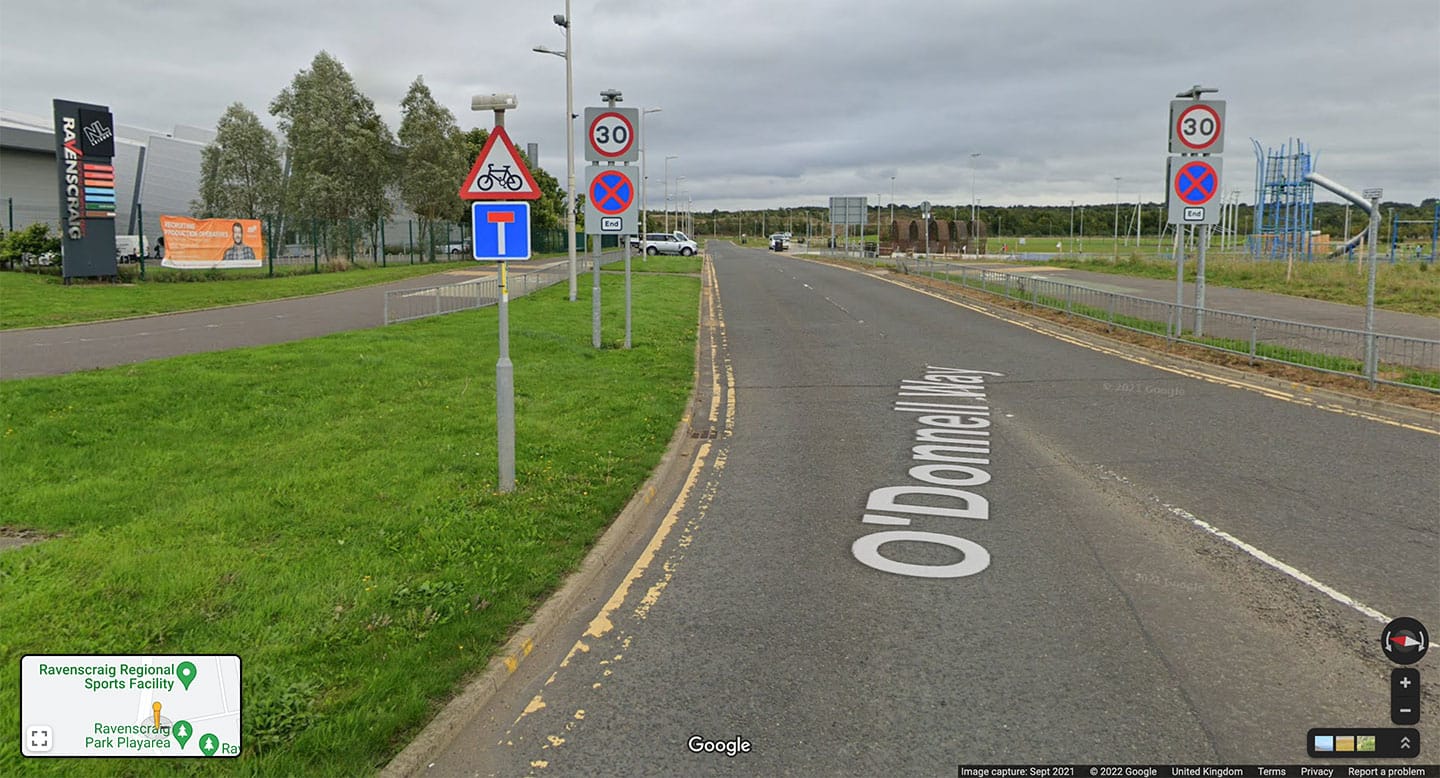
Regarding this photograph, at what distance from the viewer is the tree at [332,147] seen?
52094 millimetres

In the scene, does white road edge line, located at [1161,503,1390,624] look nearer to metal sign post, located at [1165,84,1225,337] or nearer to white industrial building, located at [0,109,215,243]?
metal sign post, located at [1165,84,1225,337]

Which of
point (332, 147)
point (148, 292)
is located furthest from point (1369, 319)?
point (332, 147)

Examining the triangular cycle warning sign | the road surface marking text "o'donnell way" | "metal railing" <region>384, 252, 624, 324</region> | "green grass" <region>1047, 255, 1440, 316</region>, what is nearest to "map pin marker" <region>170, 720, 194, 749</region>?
the road surface marking text "o'donnell way"

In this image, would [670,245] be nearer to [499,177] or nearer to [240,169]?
[240,169]

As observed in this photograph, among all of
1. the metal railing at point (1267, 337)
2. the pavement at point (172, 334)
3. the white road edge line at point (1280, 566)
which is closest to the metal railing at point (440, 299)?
the pavement at point (172, 334)

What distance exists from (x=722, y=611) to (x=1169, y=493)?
4.76 meters

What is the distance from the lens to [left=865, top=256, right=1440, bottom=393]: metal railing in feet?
45.9

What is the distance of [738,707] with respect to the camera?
4.61 metres

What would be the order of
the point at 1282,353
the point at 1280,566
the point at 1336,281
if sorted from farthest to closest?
the point at 1336,281 → the point at 1282,353 → the point at 1280,566

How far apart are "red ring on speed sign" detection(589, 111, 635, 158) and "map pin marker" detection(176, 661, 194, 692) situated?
13.6 meters

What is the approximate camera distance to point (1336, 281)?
116 ft

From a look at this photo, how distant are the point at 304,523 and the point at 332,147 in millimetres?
50629

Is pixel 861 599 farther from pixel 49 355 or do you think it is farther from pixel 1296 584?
pixel 49 355

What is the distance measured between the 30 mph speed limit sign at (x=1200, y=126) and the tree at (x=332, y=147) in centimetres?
4485
